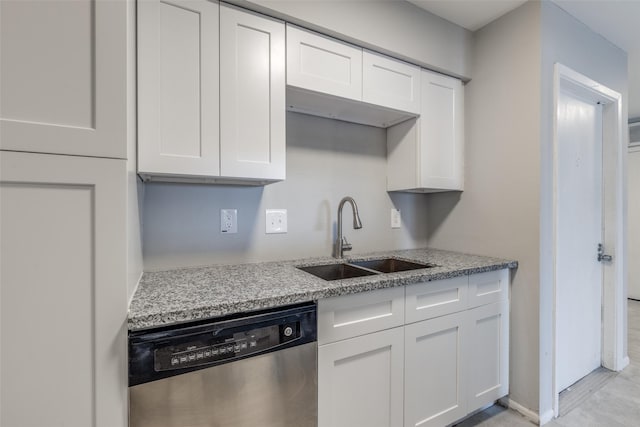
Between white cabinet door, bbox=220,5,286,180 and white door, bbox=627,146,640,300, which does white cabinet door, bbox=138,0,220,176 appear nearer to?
white cabinet door, bbox=220,5,286,180

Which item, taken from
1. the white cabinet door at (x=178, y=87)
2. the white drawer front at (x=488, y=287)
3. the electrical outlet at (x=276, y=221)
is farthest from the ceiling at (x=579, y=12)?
the white drawer front at (x=488, y=287)

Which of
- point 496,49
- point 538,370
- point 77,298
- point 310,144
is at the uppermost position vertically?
point 496,49

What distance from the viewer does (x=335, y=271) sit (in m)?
1.70

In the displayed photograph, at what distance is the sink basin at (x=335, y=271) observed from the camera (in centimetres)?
161

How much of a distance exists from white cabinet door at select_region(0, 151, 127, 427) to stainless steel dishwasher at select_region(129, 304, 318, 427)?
69mm

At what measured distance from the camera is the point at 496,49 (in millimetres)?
1818

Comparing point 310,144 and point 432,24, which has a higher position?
point 432,24

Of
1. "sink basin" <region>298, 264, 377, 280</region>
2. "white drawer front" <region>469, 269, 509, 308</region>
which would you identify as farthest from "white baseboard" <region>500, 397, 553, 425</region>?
"sink basin" <region>298, 264, 377, 280</region>

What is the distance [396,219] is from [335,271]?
684 millimetres

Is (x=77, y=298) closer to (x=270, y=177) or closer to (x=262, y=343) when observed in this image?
(x=262, y=343)

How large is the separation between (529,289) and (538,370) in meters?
0.44

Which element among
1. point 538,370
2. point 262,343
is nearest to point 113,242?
point 262,343

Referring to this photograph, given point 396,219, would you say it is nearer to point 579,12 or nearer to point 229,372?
point 229,372

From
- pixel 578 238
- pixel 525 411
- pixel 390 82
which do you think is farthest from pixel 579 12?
pixel 525 411
